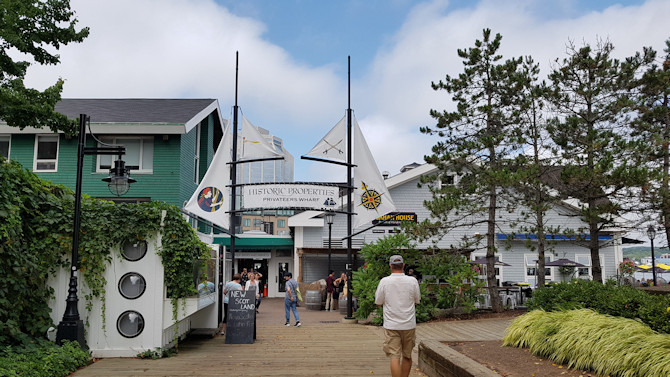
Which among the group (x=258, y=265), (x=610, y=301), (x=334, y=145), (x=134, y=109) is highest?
(x=134, y=109)

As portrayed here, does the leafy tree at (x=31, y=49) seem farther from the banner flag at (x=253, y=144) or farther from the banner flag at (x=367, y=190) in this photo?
the banner flag at (x=367, y=190)

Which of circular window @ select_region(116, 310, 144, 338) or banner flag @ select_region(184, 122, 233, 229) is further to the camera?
banner flag @ select_region(184, 122, 233, 229)

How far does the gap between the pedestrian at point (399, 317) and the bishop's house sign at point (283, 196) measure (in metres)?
7.95

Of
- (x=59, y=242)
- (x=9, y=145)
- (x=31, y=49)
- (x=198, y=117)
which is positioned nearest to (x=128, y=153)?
(x=198, y=117)

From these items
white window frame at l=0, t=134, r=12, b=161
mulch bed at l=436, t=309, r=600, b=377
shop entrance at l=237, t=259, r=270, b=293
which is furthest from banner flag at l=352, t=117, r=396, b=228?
shop entrance at l=237, t=259, r=270, b=293

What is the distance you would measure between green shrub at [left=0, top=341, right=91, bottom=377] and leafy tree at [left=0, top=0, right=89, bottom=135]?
6.90m

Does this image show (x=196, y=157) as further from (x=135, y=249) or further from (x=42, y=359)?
(x=42, y=359)

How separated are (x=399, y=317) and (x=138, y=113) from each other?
17559 millimetres

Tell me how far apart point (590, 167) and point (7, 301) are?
1431 cm

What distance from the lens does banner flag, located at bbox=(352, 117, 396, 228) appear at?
1644cm

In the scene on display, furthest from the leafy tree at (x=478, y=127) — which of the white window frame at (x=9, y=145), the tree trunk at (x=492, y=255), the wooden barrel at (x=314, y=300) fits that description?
the white window frame at (x=9, y=145)

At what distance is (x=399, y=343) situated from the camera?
712 cm

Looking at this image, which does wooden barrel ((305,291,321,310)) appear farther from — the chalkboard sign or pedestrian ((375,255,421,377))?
pedestrian ((375,255,421,377))

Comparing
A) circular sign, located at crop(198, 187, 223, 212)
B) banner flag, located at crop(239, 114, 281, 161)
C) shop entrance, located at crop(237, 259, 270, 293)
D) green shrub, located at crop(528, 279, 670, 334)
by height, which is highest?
banner flag, located at crop(239, 114, 281, 161)
